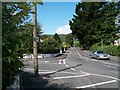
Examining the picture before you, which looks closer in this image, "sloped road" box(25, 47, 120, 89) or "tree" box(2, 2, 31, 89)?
"tree" box(2, 2, 31, 89)

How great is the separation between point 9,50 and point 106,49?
58757mm

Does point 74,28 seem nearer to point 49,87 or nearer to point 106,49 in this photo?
point 106,49

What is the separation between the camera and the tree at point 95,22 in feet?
263

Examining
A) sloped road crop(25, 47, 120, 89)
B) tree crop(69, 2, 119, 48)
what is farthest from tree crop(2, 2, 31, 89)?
tree crop(69, 2, 119, 48)

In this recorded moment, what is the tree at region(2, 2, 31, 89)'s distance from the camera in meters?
4.74

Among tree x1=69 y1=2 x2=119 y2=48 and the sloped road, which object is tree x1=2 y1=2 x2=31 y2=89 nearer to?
the sloped road

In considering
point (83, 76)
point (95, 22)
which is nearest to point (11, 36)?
point (83, 76)

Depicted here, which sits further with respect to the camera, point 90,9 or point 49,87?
point 90,9

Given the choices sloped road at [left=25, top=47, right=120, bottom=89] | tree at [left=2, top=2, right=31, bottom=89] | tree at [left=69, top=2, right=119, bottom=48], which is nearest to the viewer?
tree at [left=2, top=2, right=31, bottom=89]

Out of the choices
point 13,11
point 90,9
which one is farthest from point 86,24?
point 13,11

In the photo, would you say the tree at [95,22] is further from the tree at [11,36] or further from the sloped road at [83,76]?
the tree at [11,36]

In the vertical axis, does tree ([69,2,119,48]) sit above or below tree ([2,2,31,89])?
above

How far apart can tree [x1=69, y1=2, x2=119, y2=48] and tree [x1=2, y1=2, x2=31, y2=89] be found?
7411 centimetres

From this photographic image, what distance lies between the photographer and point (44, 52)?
51.6 m
